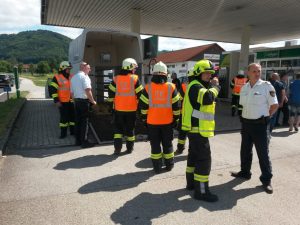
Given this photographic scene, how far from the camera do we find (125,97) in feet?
19.5

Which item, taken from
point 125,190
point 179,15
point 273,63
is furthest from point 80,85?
point 273,63

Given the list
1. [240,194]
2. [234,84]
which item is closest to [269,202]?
[240,194]

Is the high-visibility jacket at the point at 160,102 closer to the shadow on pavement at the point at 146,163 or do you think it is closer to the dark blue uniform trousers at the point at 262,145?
the shadow on pavement at the point at 146,163

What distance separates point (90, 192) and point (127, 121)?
2162mm

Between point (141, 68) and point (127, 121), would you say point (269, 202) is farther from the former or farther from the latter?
point (141, 68)

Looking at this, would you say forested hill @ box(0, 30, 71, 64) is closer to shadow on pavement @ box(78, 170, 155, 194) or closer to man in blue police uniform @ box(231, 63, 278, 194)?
shadow on pavement @ box(78, 170, 155, 194)

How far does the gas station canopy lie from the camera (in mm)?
12617

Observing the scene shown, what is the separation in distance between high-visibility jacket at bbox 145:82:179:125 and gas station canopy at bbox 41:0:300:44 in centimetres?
856

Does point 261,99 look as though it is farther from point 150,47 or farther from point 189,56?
point 189,56

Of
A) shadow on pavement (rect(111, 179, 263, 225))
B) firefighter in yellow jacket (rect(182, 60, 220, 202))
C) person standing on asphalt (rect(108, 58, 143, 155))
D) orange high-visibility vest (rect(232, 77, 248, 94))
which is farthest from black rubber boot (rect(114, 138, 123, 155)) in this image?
orange high-visibility vest (rect(232, 77, 248, 94))

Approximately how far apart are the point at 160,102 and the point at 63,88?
347cm

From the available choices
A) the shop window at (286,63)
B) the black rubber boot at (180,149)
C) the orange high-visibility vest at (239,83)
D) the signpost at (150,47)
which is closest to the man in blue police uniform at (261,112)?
the black rubber boot at (180,149)

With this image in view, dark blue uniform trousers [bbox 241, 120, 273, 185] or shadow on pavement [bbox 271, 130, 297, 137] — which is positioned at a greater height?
dark blue uniform trousers [bbox 241, 120, 273, 185]

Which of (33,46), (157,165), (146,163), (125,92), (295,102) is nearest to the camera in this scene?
(157,165)
